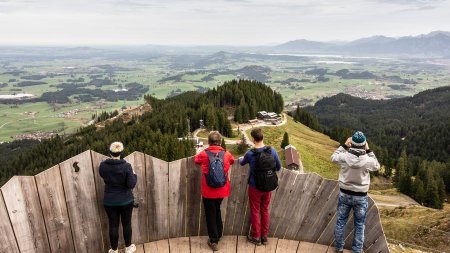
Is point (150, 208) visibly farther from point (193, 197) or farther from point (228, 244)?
point (228, 244)

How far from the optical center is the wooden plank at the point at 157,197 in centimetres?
921

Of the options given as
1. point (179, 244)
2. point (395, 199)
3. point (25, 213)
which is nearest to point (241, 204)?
point (179, 244)

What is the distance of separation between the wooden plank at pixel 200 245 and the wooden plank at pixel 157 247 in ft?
2.11

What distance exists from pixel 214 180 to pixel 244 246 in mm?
1984

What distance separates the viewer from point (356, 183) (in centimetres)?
935

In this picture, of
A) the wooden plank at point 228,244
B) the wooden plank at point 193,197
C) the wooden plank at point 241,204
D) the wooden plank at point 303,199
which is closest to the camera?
the wooden plank at point 228,244

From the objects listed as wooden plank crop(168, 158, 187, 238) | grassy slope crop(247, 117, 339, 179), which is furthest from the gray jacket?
grassy slope crop(247, 117, 339, 179)

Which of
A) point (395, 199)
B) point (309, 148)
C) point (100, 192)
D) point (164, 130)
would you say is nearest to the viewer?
point (100, 192)

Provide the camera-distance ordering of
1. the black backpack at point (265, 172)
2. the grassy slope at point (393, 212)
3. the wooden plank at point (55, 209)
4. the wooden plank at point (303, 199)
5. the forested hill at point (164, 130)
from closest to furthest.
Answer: the wooden plank at point (55, 209)
the black backpack at point (265, 172)
the wooden plank at point (303, 199)
the grassy slope at point (393, 212)
the forested hill at point (164, 130)

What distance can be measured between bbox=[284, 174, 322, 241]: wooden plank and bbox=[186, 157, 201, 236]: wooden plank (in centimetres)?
245

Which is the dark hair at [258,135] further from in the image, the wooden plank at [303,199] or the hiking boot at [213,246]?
the hiking boot at [213,246]

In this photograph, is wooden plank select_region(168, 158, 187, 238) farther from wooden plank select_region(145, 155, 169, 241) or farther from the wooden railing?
wooden plank select_region(145, 155, 169, 241)

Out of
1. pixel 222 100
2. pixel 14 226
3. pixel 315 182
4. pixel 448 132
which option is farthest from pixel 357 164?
pixel 448 132

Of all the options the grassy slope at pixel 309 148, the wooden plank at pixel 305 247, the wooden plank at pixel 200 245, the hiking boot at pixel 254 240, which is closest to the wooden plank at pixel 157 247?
the wooden plank at pixel 200 245
